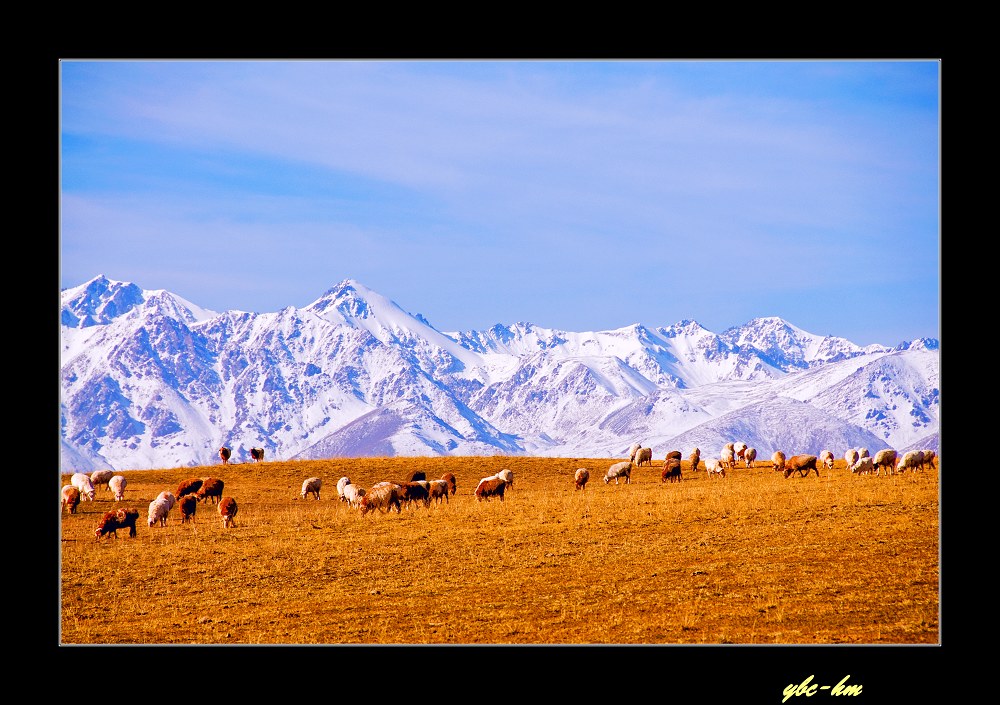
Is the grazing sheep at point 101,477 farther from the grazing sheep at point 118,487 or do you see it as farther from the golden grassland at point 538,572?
the golden grassland at point 538,572

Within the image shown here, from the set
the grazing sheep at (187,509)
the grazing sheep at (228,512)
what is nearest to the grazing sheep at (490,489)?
the grazing sheep at (228,512)

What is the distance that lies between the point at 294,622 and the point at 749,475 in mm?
29281

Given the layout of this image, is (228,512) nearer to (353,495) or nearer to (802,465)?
(353,495)

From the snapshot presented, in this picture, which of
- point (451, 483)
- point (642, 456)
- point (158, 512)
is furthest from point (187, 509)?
point (642, 456)

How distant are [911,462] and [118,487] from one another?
33.3 metres

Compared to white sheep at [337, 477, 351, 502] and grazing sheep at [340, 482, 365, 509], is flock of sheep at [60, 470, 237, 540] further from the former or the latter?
white sheep at [337, 477, 351, 502]

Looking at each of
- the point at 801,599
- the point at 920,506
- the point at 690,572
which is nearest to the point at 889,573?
the point at 801,599

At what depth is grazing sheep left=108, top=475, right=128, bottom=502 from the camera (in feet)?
129

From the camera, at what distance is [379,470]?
48375mm

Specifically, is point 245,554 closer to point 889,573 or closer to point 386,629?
point 386,629

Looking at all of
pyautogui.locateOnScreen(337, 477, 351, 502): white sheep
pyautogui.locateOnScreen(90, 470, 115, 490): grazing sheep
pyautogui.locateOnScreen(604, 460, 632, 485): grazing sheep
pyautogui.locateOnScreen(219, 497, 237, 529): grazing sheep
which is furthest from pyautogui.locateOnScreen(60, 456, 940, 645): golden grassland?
pyautogui.locateOnScreen(604, 460, 632, 485): grazing sheep

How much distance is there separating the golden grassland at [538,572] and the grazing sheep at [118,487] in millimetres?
3842

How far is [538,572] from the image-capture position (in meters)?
23.5

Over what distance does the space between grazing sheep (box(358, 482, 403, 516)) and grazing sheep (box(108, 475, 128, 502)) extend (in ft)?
38.7
